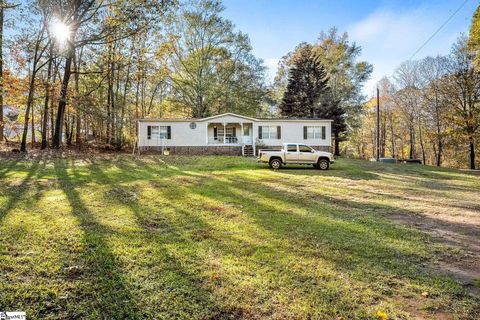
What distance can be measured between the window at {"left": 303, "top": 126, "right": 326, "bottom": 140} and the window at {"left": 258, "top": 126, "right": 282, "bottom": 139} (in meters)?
2.24

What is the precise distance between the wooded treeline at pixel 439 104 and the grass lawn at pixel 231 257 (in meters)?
17.8

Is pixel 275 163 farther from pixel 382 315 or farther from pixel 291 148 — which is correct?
pixel 382 315

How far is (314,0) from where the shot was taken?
43.1 ft

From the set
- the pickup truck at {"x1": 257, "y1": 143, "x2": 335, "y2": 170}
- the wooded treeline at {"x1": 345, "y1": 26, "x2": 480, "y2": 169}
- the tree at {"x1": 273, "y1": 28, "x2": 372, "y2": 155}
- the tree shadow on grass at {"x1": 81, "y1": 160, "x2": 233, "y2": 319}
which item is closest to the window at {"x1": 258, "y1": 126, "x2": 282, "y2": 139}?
the pickup truck at {"x1": 257, "y1": 143, "x2": 335, "y2": 170}

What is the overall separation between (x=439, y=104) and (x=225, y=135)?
→ 19.7 metres

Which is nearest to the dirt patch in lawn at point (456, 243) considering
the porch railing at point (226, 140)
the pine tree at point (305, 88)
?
the porch railing at point (226, 140)

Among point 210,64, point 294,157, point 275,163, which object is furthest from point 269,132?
point 210,64

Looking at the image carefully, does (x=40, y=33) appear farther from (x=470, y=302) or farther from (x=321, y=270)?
(x=470, y=302)

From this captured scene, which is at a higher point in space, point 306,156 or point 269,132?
A: point 269,132

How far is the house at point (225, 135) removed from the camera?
23609mm

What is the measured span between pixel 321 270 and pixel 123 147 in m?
25.8

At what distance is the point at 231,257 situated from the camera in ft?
13.1

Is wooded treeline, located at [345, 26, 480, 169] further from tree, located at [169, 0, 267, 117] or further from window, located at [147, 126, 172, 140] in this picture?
window, located at [147, 126, 172, 140]

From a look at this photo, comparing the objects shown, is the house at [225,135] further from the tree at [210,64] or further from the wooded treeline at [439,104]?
the wooded treeline at [439,104]
